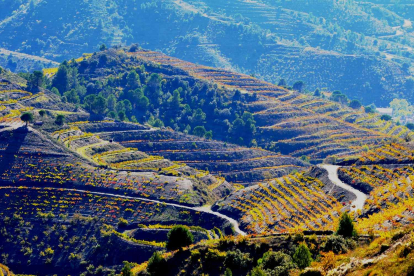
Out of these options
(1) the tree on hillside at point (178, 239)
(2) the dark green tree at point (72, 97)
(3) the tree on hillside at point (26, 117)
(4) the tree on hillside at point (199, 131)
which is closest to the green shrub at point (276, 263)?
(1) the tree on hillside at point (178, 239)

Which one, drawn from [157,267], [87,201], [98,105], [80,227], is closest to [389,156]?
[87,201]

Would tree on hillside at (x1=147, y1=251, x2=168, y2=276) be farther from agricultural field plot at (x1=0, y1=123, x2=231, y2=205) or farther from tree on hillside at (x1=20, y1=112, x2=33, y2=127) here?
tree on hillside at (x1=20, y1=112, x2=33, y2=127)

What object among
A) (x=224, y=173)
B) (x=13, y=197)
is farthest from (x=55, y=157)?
(x=224, y=173)

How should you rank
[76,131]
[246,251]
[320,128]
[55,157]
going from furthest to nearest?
[320,128]
[76,131]
[55,157]
[246,251]

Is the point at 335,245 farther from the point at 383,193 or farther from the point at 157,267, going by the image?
the point at 383,193

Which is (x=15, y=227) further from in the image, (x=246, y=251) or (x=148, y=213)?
(x=246, y=251)

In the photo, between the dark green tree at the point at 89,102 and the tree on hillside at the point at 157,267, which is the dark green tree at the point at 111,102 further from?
the tree on hillside at the point at 157,267
